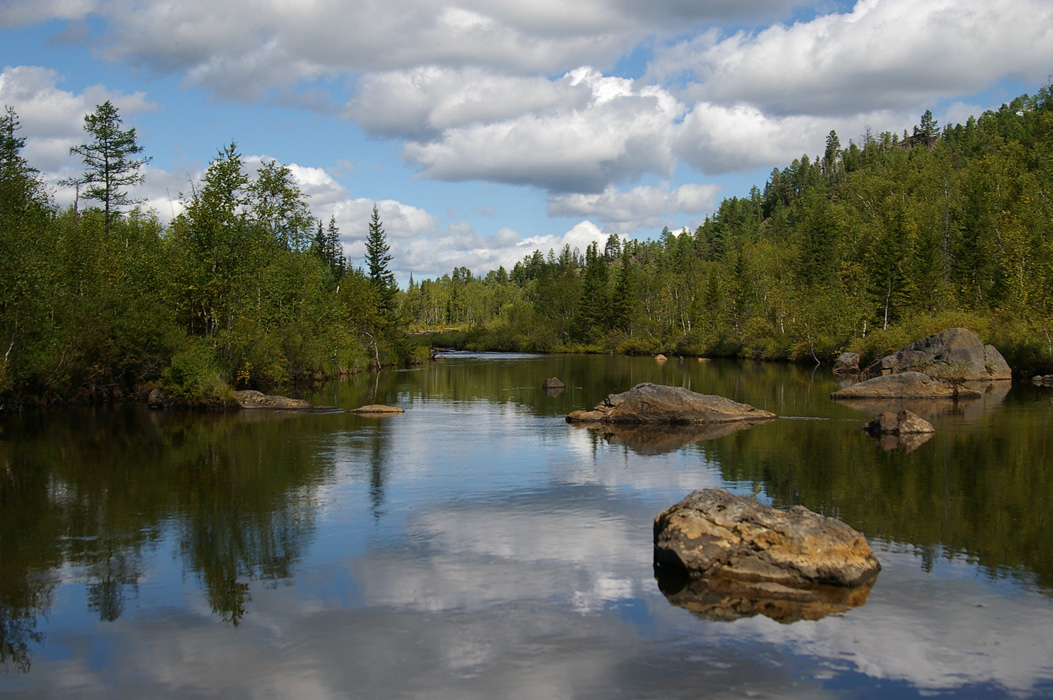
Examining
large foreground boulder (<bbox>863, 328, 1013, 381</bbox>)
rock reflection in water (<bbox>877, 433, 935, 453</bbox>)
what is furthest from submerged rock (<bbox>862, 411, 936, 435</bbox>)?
large foreground boulder (<bbox>863, 328, 1013, 381</bbox>)

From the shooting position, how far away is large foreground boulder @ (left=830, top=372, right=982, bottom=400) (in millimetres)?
41625

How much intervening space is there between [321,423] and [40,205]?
20378 mm

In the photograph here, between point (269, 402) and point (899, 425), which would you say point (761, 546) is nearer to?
point (899, 425)

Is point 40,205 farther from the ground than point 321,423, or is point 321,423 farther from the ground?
point 40,205

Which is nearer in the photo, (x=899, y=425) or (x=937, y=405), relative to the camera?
(x=899, y=425)

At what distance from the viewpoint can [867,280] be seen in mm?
83562

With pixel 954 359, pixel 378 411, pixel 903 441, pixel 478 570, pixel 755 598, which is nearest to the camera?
pixel 755 598

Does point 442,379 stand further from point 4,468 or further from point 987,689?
point 987,689

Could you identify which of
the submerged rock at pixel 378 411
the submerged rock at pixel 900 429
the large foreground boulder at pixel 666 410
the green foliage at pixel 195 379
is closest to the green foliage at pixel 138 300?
the green foliage at pixel 195 379

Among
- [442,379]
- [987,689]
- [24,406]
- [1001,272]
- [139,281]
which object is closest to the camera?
[987,689]

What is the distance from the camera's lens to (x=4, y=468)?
74.0 feet

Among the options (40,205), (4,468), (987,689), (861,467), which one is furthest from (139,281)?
(987,689)

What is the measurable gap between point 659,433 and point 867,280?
2480 inches

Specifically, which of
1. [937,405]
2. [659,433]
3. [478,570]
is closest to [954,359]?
[937,405]
